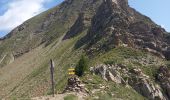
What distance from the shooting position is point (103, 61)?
74875 mm

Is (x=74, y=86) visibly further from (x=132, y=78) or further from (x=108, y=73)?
(x=132, y=78)

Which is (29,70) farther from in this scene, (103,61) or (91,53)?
(103,61)

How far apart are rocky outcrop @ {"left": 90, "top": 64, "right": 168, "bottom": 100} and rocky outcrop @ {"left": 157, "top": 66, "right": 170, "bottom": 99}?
72.7 inches

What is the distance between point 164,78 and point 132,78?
7.18 m

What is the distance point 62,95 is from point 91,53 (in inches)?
1933


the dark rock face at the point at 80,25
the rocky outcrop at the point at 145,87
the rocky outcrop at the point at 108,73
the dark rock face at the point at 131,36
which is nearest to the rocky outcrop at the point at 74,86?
the rocky outcrop at the point at 108,73

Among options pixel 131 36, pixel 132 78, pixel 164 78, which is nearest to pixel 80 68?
pixel 132 78

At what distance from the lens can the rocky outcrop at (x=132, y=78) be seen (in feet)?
216

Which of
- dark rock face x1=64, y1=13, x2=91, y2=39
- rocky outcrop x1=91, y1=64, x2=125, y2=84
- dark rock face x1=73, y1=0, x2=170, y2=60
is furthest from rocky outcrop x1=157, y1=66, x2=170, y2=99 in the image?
dark rock face x1=64, y1=13, x2=91, y2=39

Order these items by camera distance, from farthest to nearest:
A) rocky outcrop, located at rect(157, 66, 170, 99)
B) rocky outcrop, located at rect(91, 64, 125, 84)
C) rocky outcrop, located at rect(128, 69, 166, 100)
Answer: rocky outcrop, located at rect(157, 66, 170, 99) < rocky outcrop, located at rect(128, 69, 166, 100) < rocky outcrop, located at rect(91, 64, 125, 84)

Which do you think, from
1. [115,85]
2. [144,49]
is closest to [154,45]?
[144,49]

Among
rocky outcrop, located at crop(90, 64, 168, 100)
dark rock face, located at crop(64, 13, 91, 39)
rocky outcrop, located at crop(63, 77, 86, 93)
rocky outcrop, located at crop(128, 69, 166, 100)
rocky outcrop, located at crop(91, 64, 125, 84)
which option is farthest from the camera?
dark rock face, located at crop(64, 13, 91, 39)

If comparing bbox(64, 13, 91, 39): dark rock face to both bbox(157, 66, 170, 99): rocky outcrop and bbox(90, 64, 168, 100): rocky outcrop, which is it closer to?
bbox(157, 66, 170, 99): rocky outcrop

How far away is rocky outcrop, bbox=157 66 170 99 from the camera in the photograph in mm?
71812
